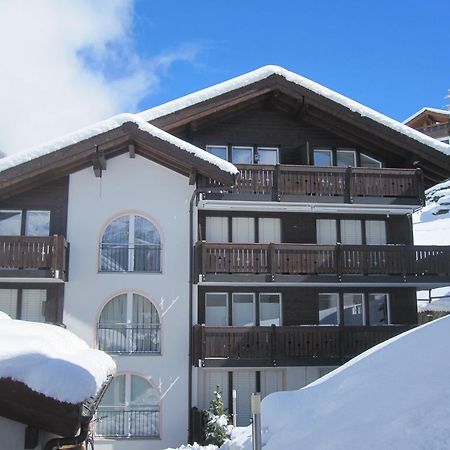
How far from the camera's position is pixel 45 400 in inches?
247

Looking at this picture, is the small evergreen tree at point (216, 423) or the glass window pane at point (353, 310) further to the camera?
the glass window pane at point (353, 310)

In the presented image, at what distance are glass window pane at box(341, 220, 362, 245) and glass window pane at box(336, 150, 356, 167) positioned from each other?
2.12 meters

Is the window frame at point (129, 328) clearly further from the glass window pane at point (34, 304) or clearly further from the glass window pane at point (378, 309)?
the glass window pane at point (378, 309)

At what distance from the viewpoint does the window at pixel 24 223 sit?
773 inches

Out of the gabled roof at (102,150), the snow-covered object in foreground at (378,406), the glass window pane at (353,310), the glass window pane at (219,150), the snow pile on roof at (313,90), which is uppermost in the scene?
the snow pile on roof at (313,90)

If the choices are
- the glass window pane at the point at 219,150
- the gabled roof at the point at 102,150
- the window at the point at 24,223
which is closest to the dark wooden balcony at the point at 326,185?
the gabled roof at the point at 102,150

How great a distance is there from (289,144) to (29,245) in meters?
9.25

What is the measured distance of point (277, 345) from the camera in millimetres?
18672

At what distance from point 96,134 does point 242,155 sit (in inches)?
204

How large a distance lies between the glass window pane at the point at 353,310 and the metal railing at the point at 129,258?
6.25 meters

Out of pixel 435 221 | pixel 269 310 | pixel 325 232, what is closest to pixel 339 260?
pixel 325 232

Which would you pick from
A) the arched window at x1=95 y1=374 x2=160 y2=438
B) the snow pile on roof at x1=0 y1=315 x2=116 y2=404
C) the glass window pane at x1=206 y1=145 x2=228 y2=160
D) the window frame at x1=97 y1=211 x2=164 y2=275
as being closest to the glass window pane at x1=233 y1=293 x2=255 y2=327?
the window frame at x1=97 y1=211 x2=164 y2=275

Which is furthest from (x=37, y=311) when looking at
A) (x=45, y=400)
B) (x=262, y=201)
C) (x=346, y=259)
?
(x=45, y=400)

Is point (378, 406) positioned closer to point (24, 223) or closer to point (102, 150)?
point (102, 150)
